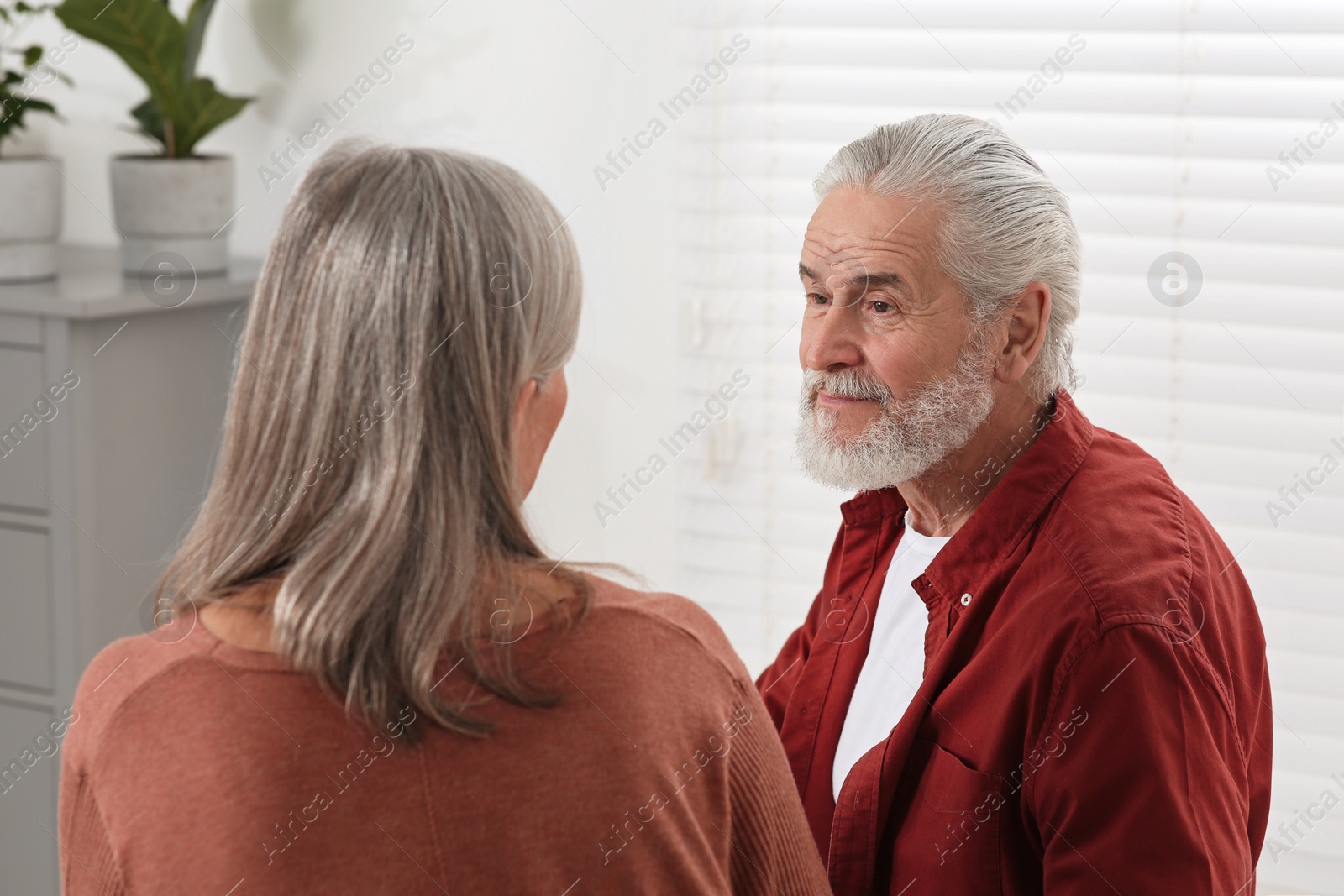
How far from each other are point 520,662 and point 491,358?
200 mm

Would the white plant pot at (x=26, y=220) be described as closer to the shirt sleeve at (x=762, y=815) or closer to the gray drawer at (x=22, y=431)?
the gray drawer at (x=22, y=431)

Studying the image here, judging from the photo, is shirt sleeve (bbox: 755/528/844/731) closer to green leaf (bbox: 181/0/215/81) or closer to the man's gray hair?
the man's gray hair

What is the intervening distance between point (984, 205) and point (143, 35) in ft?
5.02

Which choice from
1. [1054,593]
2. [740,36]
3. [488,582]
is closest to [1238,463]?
[1054,593]

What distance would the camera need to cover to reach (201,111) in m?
2.20

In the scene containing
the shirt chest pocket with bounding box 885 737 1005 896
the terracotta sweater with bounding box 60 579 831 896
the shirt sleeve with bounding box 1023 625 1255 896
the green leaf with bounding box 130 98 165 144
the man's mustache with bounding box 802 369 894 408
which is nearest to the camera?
the terracotta sweater with bounding box 60 579 831 896

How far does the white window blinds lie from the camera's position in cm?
178

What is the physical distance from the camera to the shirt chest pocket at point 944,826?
114 centimetres

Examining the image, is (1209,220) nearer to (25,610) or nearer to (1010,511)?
(1010,511)

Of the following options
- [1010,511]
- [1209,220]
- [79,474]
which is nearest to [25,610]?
[79,474]

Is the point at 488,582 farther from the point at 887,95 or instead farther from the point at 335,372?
the point at 887,95

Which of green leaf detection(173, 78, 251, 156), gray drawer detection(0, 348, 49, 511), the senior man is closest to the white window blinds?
the senior man

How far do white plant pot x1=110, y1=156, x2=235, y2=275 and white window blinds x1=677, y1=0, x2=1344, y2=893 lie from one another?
1.01 m

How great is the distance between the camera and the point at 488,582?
82cm
